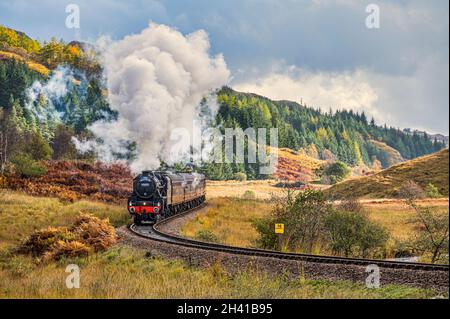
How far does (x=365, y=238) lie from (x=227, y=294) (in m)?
14.6

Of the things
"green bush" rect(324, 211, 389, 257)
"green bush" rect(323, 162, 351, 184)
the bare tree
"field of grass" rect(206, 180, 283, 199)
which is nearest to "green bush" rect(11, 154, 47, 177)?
"green bush" rect(324, 211, 389, 257)

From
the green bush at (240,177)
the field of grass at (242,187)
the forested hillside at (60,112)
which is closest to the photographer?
the forested hillside at (60,112)

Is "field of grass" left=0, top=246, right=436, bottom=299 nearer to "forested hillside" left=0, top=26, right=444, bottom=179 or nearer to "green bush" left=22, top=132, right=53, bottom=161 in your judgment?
"forested hillside" left=0, top=26, right=444, bottom=179

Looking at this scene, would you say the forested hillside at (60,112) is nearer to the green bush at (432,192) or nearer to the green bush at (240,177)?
the green bush at (240,177)

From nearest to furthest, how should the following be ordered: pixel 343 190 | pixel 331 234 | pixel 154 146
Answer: pixel 331 234
pixel 154 146
pixel 343 190

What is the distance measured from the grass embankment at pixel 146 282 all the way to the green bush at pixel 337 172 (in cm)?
10173

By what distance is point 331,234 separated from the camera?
80.0 feet

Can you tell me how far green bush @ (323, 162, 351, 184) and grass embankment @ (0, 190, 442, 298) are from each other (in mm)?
101731

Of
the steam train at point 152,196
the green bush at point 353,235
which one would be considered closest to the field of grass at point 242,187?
the steam train at point 152,196

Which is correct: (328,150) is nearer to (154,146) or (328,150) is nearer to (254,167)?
(254,167)

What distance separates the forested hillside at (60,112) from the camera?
7844 cm

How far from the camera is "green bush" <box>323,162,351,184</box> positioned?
393ft

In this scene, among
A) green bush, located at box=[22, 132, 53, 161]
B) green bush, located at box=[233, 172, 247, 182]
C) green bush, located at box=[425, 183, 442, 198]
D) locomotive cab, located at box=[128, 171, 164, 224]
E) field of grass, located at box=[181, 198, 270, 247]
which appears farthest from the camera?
green bush, located at box=[233, 172, 247, 182]
